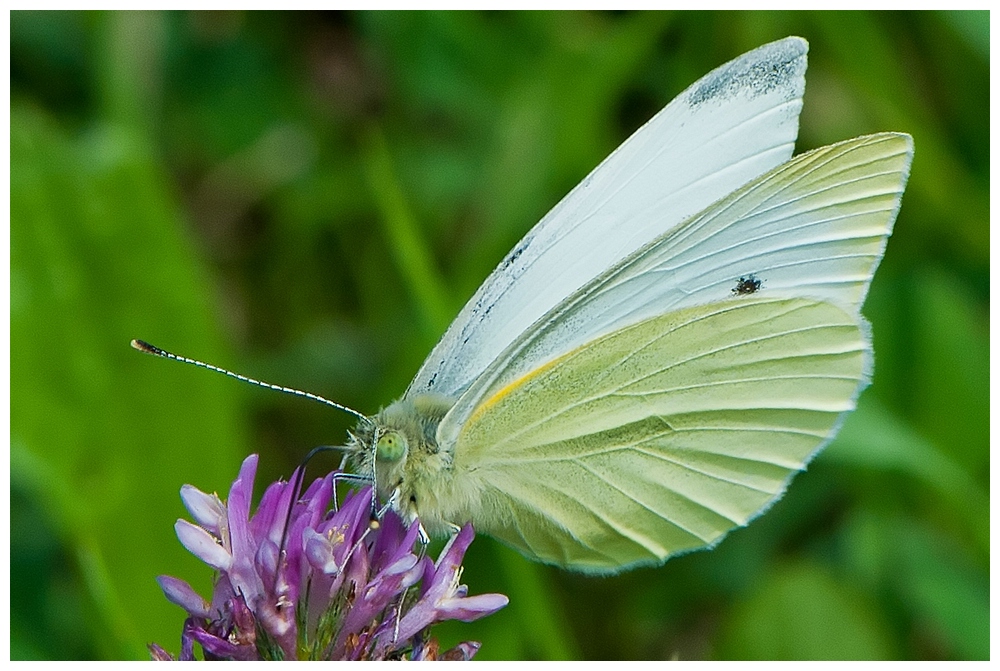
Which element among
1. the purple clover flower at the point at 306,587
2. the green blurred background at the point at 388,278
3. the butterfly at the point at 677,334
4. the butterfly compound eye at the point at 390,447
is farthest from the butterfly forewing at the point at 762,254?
the green blurred background at the point at 388,278

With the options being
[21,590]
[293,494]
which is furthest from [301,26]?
[293,494]

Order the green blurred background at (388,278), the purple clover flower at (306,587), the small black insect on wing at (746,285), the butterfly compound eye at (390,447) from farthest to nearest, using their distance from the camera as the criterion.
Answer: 1. the green blurred background at (388,278)
2. the small black insect on wing at (746,285)
3. the butterfly compound eye at (390,447)
4. the purple clover flower at (306,587)

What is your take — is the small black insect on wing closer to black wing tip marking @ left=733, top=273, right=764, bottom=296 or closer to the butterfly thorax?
black wing tip marking @ left=733, top=273, right=764, bottom=296

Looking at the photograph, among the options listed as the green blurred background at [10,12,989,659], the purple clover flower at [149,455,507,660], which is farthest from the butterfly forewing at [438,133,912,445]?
the green blurred background at [10,12,989,659]

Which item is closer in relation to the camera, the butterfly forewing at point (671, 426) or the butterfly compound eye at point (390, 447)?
the butterfly compound eye at point (390, 447)

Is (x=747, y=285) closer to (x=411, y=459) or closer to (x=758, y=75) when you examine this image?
(x=758, y=75)

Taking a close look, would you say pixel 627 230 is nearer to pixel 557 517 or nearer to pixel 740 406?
pixel 740 406

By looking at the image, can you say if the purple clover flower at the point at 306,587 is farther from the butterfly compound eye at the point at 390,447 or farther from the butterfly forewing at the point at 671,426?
the butterfly forewing at the point at 671,426

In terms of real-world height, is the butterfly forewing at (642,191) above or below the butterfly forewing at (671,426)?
above
